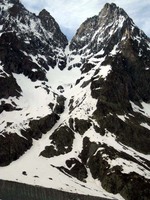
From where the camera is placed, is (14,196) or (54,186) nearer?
(14,196)

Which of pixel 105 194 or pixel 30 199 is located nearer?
pixel 30 199

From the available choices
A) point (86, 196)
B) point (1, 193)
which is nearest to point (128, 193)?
point (86, 196)

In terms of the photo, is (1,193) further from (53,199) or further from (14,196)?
(53,199)

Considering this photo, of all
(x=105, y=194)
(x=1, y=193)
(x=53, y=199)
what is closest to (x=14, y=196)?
(x=1, y=193)

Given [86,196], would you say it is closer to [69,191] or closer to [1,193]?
[69,191]

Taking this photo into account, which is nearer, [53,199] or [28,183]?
[53,199]

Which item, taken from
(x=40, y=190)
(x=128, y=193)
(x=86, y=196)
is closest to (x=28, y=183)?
(x=40, y=190)

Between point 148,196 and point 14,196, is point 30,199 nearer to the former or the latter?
point 14,196
